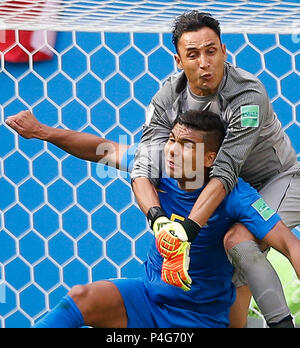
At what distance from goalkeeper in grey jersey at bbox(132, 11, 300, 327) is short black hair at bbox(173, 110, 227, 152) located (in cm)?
2

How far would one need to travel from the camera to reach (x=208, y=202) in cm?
145

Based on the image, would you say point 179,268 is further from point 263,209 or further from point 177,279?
point 263,209

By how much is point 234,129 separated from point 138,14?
46 centimetres

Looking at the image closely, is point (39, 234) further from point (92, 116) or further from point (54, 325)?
point (54, 325)

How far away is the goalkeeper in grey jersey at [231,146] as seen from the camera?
1441mm

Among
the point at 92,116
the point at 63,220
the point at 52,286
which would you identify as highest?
the point at 92,116

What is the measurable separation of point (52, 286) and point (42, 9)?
78 cm

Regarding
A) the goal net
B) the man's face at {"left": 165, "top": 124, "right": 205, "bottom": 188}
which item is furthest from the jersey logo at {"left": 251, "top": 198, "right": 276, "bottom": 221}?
the goal net

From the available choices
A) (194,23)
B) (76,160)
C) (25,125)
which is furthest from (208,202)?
(76,160)

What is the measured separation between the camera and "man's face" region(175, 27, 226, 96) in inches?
58.6

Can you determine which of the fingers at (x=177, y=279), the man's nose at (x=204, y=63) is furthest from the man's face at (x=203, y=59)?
the fingers at (x=177, y=279)

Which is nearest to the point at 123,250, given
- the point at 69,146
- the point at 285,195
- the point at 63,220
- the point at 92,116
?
the point at 63,220

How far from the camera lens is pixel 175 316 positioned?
5.07 feet

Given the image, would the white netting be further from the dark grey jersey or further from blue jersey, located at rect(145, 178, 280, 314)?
blue jersey, located at rect(145, 178, 280, 314)
